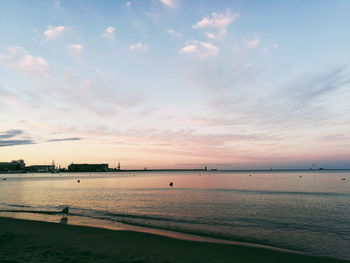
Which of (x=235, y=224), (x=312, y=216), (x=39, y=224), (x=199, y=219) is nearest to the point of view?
(x=39, y=224)

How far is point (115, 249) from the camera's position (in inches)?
575

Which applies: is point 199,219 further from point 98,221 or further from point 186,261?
point 186,261

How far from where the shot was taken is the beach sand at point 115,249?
12.8 metres

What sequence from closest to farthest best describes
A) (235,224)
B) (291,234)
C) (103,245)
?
(103,245), (291,234), (235,224)

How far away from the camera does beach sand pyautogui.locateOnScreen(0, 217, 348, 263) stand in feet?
42.0

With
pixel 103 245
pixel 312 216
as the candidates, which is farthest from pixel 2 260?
pixel 312 216

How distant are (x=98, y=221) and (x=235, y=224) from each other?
41.6 ft

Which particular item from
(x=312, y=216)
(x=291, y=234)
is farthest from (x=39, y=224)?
(x=312, y=216)

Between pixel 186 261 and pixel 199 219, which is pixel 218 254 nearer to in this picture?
pixel 186 261

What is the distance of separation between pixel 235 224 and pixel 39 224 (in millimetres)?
16686

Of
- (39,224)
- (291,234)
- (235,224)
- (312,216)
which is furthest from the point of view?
(312,216)

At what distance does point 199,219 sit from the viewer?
26.1m

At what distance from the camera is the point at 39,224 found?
21641 millimetres

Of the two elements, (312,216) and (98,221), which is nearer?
(98,221)
